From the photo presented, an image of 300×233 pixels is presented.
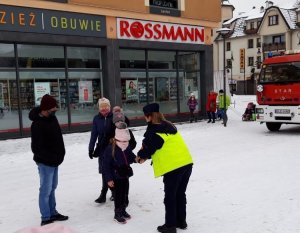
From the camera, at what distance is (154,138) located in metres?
4.30

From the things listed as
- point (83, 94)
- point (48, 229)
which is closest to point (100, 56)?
point (83, 94)

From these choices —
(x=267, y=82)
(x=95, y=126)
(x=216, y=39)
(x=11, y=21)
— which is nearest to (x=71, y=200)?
(x=95, y=126)

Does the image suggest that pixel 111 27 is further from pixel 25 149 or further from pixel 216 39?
pixel 216 39

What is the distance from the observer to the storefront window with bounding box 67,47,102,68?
1405 cm

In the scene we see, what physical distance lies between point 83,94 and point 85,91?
15cm

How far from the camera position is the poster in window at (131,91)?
51.9ft

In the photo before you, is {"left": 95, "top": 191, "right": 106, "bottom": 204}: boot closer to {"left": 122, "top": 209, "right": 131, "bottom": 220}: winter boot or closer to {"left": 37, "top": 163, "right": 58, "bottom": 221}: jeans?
{"left": 122, "top": 209, "right": 131, "bottom": 220}: winter boot

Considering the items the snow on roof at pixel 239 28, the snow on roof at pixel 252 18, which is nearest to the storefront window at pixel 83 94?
the snow on roof at pixel 252 18

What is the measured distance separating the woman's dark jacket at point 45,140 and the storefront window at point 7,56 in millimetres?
8560

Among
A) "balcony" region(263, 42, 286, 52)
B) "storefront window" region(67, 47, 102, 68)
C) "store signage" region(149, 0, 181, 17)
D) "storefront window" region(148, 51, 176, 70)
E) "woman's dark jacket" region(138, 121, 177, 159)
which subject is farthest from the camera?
"balcony" region(263, 42, 286, 52)

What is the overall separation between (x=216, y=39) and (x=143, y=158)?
53446 millimetres

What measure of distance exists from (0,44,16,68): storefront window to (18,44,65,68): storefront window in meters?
0.25

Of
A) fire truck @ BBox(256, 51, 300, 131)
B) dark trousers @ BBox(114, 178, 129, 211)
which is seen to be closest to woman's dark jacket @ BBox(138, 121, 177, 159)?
dark trousers @ BBox(114, 178, 129, 211)

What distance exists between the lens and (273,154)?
362 inches
